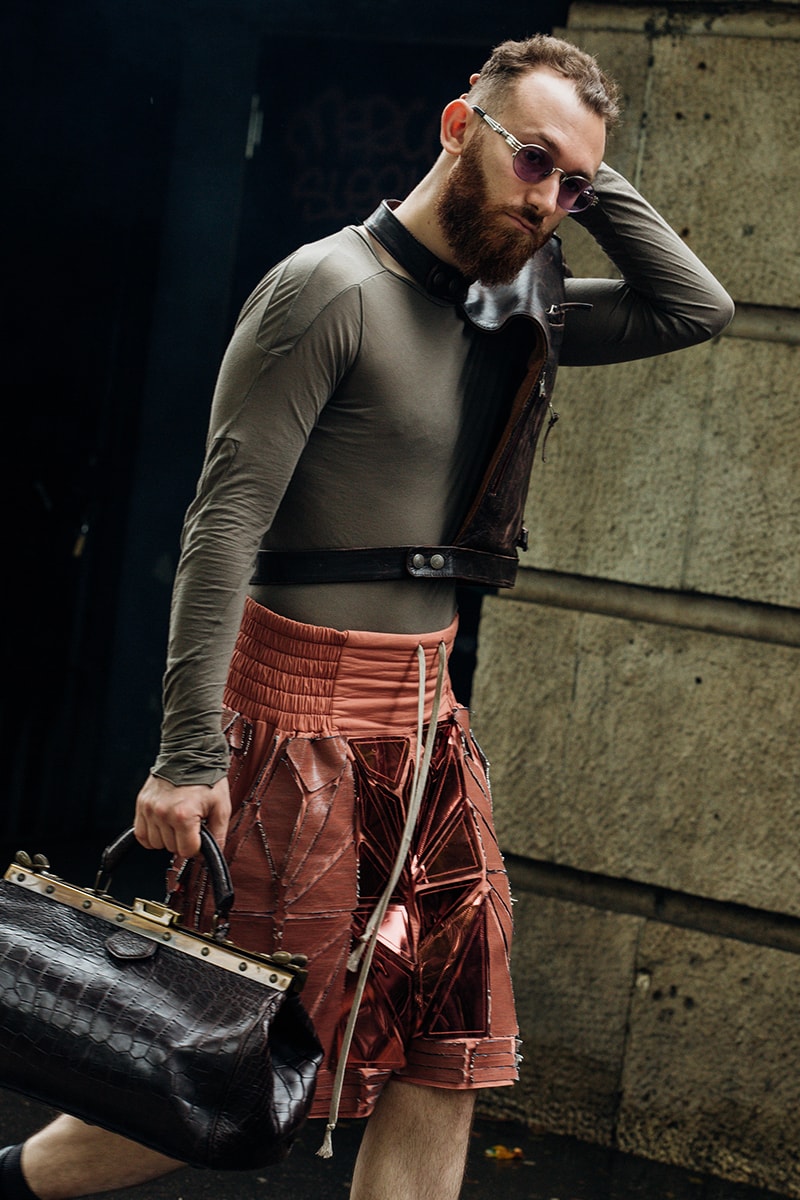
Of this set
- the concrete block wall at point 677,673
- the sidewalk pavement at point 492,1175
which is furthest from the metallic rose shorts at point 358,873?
the concrete block wall at point 677,673

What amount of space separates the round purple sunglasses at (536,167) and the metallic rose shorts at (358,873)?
79 cm

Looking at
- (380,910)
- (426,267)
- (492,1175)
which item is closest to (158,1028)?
(380,910)

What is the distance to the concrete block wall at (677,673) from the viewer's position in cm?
368

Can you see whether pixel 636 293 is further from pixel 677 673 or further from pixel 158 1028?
pixel 158 1028

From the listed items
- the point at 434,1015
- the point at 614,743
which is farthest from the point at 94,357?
the point at 434,1015

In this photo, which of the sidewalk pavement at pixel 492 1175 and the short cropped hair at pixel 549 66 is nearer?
the short cropped hair at pixel 549 66

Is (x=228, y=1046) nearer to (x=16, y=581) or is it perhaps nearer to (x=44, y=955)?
(x=44, y=955)

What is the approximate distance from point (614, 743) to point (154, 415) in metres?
2.76

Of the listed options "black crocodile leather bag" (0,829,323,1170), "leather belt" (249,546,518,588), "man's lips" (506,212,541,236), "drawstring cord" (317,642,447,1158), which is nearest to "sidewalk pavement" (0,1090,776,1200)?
"drawstring cord" (317,642,447,1158)

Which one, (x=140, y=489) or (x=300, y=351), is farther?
(x=140, y=489)

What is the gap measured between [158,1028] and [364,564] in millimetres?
819

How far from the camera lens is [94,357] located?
5562mm

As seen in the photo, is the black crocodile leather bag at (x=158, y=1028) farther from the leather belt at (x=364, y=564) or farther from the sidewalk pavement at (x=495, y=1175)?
the sidewalk pavement at (x=495, y=1175)

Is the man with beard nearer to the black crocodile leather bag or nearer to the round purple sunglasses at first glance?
the round purple sunglasses
